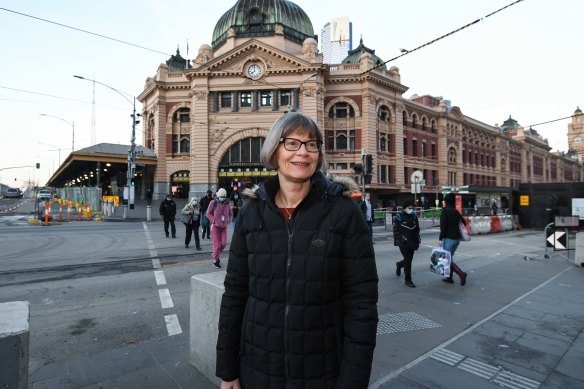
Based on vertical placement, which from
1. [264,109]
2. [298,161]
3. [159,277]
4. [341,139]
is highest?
[264,109]

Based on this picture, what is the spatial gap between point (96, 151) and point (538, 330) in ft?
128

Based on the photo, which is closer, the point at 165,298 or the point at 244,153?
the point at 165,298

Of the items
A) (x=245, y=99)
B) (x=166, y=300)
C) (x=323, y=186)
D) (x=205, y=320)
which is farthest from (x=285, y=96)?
(x=323, y=186)

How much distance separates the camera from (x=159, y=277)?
7.57 meters

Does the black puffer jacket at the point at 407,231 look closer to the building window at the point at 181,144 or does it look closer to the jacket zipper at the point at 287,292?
the jacket zipper at the point at 287,292

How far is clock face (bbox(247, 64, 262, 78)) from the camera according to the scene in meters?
36.6

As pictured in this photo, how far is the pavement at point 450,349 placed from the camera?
3227 mm

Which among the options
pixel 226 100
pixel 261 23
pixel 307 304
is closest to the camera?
pixel 307 304

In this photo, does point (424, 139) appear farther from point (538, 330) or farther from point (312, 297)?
point (312, 297)

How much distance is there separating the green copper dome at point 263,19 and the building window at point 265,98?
8318 millimetres

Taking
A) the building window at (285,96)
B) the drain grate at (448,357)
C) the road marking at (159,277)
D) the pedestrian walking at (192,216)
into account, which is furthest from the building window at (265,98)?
the drain grate at (448,357)

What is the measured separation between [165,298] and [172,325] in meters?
1.40

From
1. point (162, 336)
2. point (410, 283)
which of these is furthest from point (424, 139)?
point (162, 336)

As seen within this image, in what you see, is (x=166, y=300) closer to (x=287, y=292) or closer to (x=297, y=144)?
(x=287, y=292)
